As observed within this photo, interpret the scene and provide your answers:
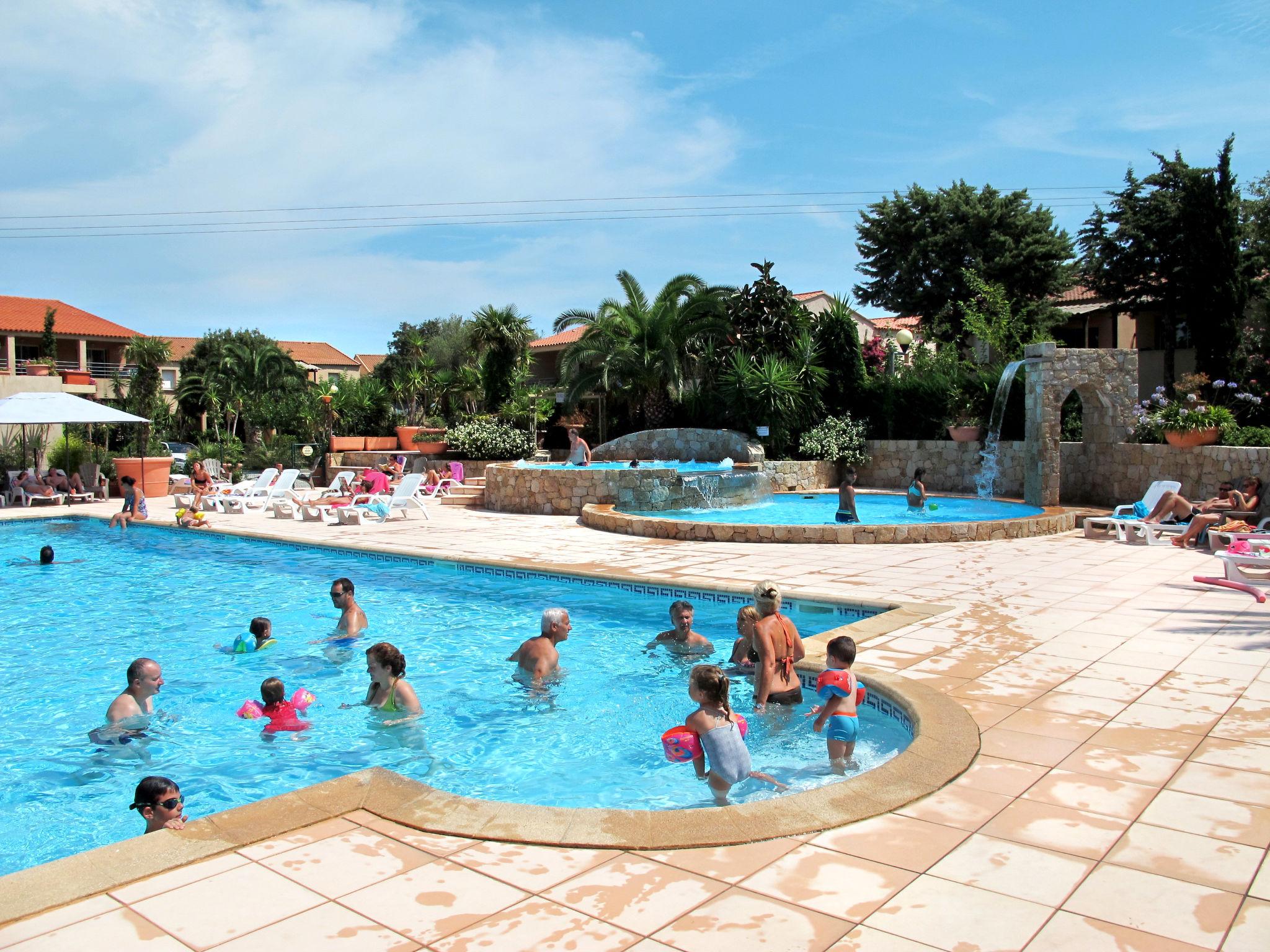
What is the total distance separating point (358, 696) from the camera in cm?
730

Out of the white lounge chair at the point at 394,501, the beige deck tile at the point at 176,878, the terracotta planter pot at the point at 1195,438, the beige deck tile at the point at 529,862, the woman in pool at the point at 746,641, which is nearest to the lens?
the beige deck tile at the point at 176,878

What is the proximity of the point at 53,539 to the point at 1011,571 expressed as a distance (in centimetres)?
1523

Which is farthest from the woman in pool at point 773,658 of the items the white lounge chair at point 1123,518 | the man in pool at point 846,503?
the white lounge chair at point 1123,518

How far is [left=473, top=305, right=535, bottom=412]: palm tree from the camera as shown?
29.0m

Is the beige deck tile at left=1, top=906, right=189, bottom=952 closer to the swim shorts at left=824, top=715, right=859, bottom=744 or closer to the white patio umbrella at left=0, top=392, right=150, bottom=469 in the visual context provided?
the swim shorts at left=824, top=715, right=859, bottom=744

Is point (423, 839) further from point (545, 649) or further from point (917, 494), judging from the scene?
point (917, 494)

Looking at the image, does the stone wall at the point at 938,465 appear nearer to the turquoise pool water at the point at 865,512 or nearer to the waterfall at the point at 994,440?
the waterfall at the point at 994,440

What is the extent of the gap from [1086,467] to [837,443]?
6.86 metres

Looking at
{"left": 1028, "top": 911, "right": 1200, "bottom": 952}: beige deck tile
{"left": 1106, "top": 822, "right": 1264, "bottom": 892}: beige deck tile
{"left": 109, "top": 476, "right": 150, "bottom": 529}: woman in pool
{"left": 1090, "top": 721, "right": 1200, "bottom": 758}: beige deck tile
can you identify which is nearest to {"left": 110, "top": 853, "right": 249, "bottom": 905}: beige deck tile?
{"left": 1028, "top": 911, "right": 1200, "bottom": 952}: beige deck tile

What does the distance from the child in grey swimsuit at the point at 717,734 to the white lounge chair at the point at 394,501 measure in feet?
42.3

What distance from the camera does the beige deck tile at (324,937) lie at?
9.14ft

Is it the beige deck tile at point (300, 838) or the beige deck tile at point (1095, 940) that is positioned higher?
the beige deck tile at point (1095, 940)

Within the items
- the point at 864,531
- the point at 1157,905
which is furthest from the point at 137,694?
the point at 864,531

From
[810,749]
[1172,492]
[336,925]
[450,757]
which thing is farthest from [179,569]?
[1172,492]
